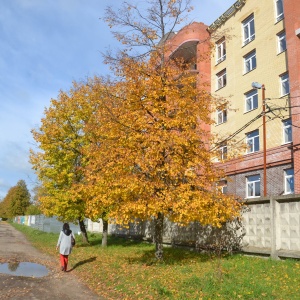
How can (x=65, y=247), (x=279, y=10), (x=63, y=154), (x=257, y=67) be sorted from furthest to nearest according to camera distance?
(x=257, y=67) → (x=279, y=10) → (x=63, y=154) → (x=65, y=247)

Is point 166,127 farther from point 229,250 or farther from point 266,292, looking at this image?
point 266,292

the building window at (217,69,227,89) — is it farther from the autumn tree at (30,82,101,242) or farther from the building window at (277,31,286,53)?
the autumn tree at (30,82,101,242)

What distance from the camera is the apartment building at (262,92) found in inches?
770

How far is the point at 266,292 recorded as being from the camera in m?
6.57

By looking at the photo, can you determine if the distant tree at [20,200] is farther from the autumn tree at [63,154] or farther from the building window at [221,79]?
the autumn tree at [63,154]

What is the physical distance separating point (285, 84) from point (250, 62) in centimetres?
442

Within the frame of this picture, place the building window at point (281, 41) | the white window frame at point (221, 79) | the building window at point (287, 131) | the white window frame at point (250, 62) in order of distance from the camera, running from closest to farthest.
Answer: the building window at point (287, 131), the building window at point (281, 41), the white window frame at point (250, 62), the white window frame at point (221, 79)

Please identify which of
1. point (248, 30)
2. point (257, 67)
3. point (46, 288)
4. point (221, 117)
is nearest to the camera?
point (46, 288)

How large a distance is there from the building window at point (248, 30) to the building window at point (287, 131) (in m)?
7.72

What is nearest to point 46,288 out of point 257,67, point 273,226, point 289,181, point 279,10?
point 273,226

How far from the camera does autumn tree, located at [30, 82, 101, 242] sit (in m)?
17.8

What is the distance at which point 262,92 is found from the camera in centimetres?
1950

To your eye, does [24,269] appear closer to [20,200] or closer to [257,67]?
[257,67]

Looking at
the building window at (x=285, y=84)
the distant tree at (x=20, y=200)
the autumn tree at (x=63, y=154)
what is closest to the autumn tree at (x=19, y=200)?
the distant tree at (x=20, y=200)
